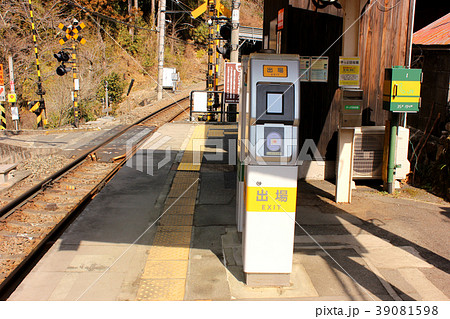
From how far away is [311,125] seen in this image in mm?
8945

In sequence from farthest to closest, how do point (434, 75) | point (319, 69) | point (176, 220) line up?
point (434, 75), point (319, 69), point (176, 220)

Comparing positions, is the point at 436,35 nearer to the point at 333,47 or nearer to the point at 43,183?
the point at 333,47

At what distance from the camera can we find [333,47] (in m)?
8.69

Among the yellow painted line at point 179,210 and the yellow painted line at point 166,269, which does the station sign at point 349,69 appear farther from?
the yellow painted line at point 166,269

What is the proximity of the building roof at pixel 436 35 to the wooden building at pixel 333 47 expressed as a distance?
4.53 feet

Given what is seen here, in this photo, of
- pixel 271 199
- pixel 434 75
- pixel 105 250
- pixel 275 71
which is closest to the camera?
pixel 275 71

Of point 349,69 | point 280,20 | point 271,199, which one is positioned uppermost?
point 280,20

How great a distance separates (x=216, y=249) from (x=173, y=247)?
0.55 metres

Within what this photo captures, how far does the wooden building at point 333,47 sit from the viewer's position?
8.59m

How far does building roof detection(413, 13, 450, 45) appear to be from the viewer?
9.66 meters

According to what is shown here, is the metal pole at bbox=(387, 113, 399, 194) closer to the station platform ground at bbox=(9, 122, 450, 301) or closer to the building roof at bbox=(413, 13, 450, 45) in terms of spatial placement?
the station platform ground at bbox=(9, 122, 450, 301)

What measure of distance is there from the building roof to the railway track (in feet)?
24.7

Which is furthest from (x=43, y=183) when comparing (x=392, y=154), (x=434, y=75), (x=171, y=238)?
(x=434, y=75)

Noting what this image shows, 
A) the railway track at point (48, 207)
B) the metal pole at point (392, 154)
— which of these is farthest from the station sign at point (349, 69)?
the railway track at point (48, 207)
